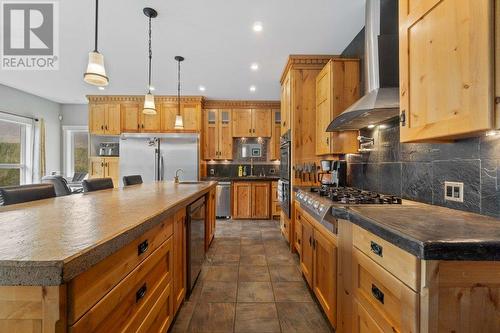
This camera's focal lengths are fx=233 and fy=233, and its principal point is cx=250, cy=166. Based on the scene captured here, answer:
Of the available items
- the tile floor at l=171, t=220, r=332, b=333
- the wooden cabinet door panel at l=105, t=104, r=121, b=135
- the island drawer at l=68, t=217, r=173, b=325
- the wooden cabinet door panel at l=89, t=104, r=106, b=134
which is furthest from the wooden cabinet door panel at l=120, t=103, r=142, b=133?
the island drawer at l=68, t=217, r=173, b=325

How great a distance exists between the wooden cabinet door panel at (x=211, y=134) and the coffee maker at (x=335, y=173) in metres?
3.12

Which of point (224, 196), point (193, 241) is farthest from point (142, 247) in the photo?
point (224, 196)

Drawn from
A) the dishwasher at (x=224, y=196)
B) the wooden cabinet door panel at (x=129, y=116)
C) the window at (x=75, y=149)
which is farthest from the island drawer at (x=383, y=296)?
the window at (x=75, y=149)

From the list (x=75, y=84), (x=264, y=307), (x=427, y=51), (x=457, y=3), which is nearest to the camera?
(x=457, y=3)

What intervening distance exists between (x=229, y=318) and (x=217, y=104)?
443 centimetres

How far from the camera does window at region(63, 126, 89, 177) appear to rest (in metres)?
5.59

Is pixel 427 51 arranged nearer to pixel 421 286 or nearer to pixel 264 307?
pixel 421 286

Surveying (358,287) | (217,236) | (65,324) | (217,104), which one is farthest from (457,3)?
(217,104)

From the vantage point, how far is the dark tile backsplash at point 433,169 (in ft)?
3.74

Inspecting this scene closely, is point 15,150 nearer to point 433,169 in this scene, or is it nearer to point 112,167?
point 112,167

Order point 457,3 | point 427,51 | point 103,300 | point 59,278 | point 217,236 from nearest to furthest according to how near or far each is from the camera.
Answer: point 59,278 < point 103,300 < point 457,3 < point 427,51 < point 217,236

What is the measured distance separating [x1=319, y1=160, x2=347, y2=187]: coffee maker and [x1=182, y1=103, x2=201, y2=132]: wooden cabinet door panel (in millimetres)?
3222

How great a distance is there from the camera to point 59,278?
0.56 metres

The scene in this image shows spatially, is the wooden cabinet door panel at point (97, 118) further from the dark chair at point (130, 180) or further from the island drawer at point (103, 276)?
the island drawer at point (103, 276)
